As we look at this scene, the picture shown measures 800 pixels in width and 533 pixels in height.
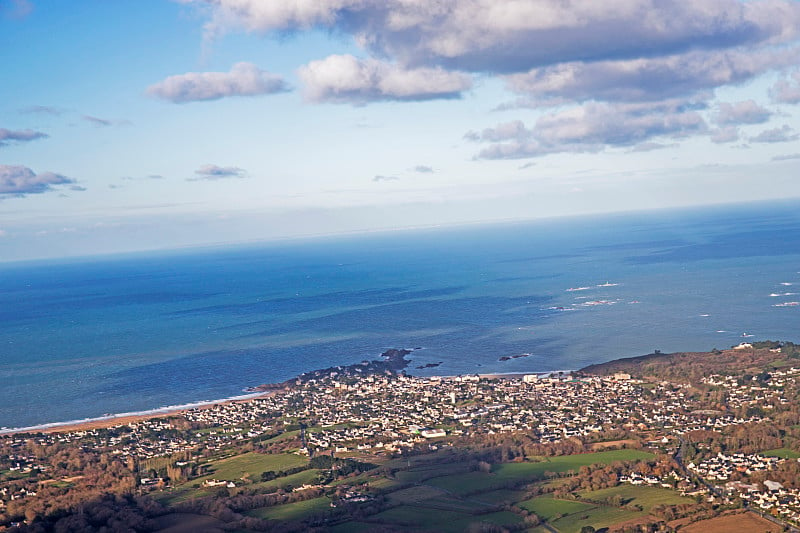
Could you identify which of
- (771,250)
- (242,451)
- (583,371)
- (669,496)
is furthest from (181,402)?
(771,250)

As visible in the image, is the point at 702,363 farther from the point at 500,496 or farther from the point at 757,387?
the point at 500,496

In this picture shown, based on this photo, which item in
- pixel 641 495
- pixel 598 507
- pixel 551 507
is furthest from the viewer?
pixel 641 495

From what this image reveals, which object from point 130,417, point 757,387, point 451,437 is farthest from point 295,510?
point 757,387

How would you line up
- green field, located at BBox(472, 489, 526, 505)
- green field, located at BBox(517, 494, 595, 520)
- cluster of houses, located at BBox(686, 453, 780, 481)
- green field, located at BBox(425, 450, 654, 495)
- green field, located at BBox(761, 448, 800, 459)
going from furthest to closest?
1. green field, located at BBox(761, 448, 800, 459)
2. green field, located at BBox(425, 450, 654, 495)
3. cluster of houses, located at BBox(686, 453, 780, 481)
4. green field, located at BBox(472, 489, 526, 505)
5. green field, located at BBox(517, 494, 595, 520)

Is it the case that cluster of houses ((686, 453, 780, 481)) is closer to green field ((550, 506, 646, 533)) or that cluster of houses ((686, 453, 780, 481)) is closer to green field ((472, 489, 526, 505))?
green field ((550, 506, 646, 533))

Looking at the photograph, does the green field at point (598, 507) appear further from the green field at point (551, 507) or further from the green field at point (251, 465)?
the green field at point (251, 465)

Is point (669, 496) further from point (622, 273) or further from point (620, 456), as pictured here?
point (622, 273)

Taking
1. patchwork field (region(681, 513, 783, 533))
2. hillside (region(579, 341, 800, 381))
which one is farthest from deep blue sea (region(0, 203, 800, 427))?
patchwork field (region(681, 513, 783, 533))
